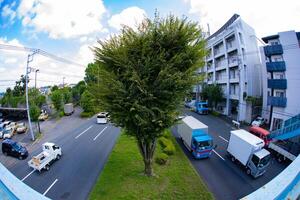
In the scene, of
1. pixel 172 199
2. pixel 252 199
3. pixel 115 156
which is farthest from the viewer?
pixel 115 156

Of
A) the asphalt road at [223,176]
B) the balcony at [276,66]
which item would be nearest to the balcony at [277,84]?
the balcony at [276,66]

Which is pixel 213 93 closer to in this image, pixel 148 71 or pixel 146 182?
pixel 146 182

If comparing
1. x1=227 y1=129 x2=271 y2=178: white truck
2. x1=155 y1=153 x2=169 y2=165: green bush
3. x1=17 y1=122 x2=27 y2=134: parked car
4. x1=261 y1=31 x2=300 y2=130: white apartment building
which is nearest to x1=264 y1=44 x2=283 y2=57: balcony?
x1=261 y1=31 x2=300 y2=130: white apartment building

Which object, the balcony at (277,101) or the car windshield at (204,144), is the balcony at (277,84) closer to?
the balcony at (277,101)

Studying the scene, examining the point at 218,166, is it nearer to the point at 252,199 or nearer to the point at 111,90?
the point at 111,90

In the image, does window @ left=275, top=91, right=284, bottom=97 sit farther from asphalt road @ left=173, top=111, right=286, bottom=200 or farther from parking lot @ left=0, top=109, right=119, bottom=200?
asphalt road @ left=173, top=111, right=286, bottom=200

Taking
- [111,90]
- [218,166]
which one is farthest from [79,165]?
[218,166]

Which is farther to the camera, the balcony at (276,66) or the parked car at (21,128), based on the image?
the parked car at (21,128)
